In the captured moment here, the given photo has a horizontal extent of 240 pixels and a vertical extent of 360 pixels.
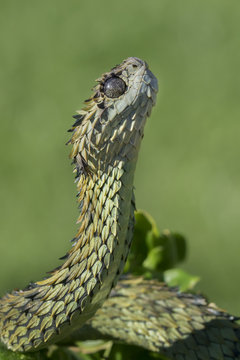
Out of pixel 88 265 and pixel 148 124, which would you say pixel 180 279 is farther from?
pixel 148 124

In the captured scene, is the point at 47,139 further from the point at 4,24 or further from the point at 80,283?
the point at 80,283

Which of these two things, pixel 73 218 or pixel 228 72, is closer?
pixel 73 218

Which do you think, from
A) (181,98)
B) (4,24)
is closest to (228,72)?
(181,98)

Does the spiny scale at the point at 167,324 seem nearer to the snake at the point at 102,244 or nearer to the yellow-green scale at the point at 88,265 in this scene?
the snake at the point at 102,244

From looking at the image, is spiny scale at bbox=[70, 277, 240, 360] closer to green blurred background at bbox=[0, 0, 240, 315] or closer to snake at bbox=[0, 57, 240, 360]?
snake at bbox=[0, 57, 240, 360]

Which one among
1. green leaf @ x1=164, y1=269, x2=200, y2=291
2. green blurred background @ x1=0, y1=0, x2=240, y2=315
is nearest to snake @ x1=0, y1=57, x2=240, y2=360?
green leaf @ x1=164, y1=269, x2=200, y2=291

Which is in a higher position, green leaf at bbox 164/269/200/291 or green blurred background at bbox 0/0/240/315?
green blurred background at bbox 0/0/240/315
